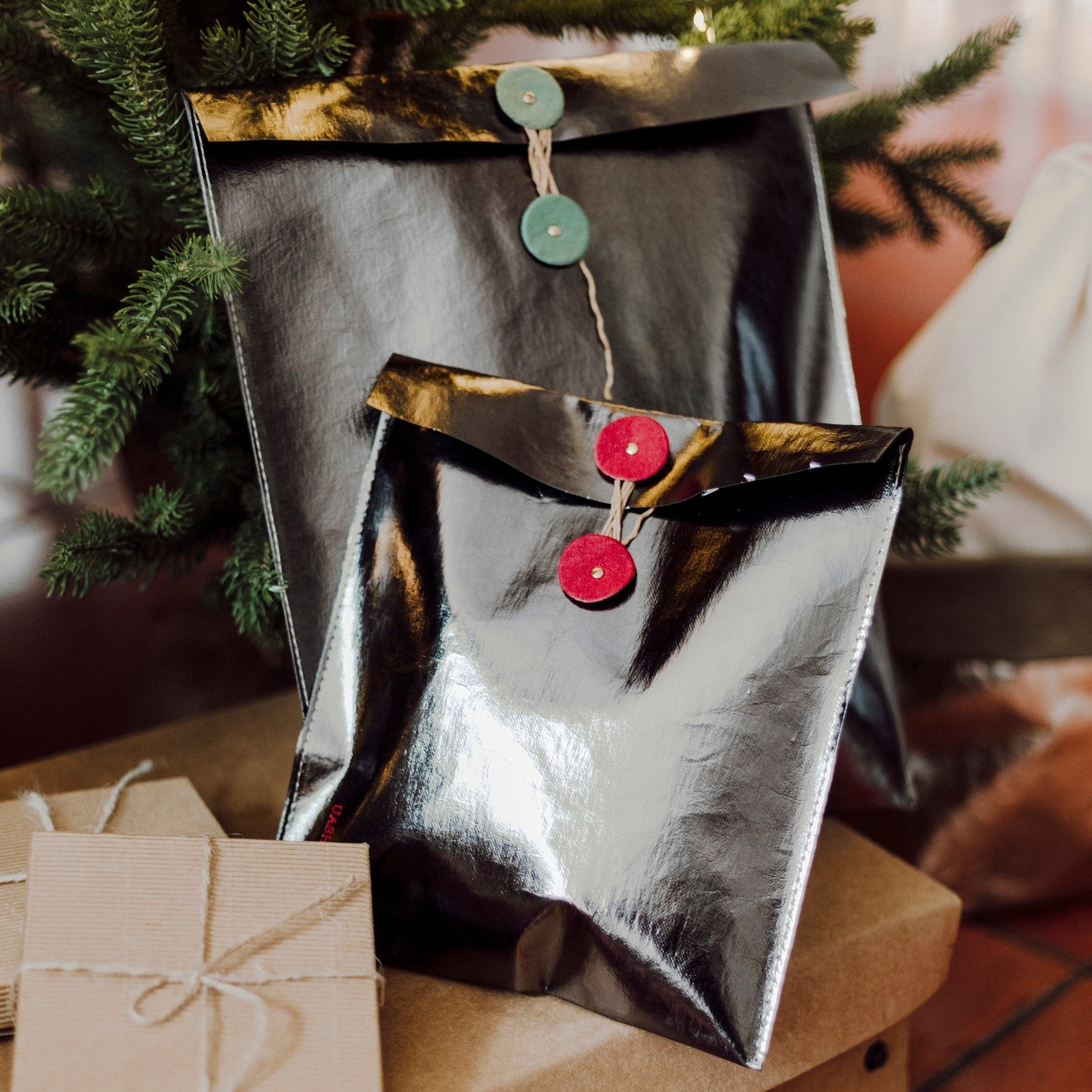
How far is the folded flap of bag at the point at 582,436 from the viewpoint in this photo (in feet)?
1.30

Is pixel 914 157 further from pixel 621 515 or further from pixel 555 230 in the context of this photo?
pixel 621 515

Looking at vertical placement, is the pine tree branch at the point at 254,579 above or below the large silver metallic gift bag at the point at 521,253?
below

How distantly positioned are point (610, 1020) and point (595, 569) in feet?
0.65

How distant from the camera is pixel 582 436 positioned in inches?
17.6

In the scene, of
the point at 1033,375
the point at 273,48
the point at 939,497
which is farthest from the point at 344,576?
the point at 1033,375

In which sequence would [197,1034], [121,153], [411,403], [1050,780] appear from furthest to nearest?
[1050,780] < [121,153] < [411,403] < [197,1034]

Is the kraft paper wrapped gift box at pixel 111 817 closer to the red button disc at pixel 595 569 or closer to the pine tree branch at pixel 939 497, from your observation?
the red button disc at pixel 595 569

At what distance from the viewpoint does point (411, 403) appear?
47cm

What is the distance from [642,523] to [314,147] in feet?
0.86

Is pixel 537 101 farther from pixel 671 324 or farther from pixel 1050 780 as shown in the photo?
pixel 1050 780

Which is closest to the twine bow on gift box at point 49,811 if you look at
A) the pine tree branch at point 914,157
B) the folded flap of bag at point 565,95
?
the folded flap of bag at point 565,95

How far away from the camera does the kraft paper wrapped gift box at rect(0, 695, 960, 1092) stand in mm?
400

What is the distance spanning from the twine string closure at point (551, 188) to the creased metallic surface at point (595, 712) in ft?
0.28

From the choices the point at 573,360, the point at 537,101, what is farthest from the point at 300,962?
the point at 537,101
